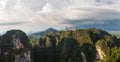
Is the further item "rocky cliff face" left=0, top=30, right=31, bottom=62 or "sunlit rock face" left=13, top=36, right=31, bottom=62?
"sunlit rock face" left=13, top=36, right=31, bottom=62

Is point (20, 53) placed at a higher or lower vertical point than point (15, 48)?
lower

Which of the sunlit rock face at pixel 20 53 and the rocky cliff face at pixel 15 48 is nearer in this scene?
the rocky cliff face at pixel 15 48

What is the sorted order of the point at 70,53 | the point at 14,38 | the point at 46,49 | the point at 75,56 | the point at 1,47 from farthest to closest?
the point at 46,49 → the point at 70,53 → the point at 75,56 → the point at 14,38 → the point at 1,47

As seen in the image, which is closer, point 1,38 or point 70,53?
point 1,38

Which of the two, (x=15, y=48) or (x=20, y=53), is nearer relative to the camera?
(x=15, y=48)

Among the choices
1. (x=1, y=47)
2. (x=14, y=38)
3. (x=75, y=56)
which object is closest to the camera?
(x=1, y=47)

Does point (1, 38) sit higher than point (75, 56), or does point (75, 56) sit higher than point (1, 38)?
point (1, 38)

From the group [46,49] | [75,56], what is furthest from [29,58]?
[46,49]

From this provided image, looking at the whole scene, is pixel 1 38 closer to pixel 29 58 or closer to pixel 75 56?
pixel 29 58
